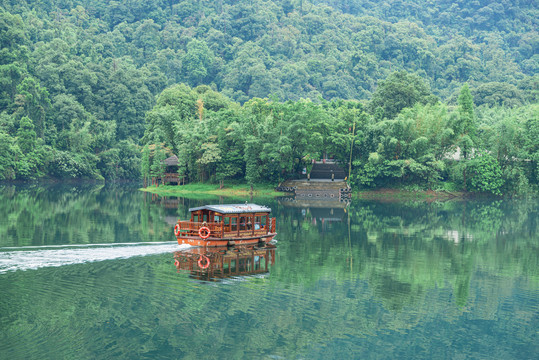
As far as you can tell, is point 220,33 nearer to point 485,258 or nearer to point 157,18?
point 157,18

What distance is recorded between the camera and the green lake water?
16688 millimetres

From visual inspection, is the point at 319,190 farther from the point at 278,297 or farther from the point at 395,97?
the point at 278,297

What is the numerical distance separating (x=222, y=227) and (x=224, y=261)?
3.06 m

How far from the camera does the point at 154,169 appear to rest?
259ft

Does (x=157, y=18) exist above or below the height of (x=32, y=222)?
above

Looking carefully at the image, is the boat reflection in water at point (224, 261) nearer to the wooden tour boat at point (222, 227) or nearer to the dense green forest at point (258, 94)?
the wooden tour boat at point (222, 227)

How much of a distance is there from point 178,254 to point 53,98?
81.2m

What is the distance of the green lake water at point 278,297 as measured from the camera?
1669cm

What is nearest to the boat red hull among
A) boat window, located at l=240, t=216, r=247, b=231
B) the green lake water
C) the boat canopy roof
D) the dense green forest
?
the green lake water

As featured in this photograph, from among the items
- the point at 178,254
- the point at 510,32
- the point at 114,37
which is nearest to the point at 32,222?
the point at 178,254

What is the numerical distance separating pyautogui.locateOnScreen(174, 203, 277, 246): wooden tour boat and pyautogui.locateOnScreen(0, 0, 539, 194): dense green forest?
37.1 metres

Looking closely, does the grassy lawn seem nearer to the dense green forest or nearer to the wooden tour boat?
the dense green forest

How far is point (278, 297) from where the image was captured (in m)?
21.1

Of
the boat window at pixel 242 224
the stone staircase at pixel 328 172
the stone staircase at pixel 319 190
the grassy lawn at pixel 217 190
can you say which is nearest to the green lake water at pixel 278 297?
the boat window at pixel 242 224
